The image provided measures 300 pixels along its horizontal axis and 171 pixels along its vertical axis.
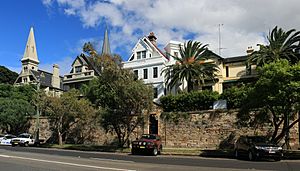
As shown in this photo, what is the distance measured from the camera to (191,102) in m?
42.5

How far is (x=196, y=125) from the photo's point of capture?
37094 mm

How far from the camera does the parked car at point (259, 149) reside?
21.7 meters

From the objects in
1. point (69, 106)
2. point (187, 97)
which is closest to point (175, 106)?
point (187, 97)

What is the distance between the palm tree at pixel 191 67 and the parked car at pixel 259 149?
86.6ft

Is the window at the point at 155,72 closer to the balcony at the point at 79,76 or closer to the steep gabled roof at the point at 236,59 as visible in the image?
the steep gabled roof at the point at 236,59

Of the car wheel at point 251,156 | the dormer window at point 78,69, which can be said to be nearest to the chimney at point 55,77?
the dormer window at point 78,69

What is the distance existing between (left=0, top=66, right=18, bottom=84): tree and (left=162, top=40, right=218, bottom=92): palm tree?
4940cm

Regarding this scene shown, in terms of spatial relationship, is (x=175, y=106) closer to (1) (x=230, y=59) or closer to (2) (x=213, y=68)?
(2) (x=213, y=68)

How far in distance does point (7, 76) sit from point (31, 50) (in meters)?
11.1

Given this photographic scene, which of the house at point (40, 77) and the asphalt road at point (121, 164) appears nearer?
the asphalt road at point (121, 164)

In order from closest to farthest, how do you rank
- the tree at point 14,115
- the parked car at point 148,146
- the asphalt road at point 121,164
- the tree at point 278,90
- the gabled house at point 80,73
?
the asphalt road at point 121,164 < the tree at point 278,90 < the parked car at point 148,146 < the tree at point 14,115 < the gabled house at point 80,73

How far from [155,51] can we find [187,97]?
1564cm

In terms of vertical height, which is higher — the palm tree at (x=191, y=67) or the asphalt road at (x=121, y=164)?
the palm tree at (x=191, y=67)

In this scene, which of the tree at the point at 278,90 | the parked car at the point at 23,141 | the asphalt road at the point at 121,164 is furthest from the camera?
the parked car at the point at 23,141
